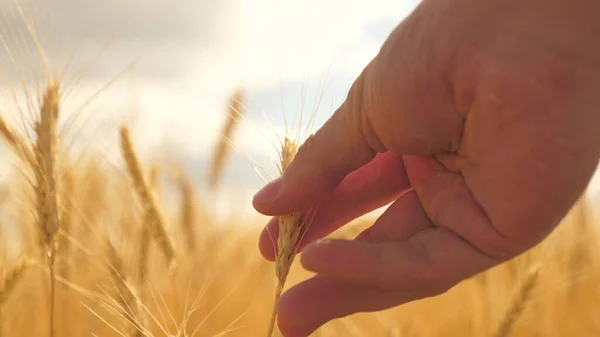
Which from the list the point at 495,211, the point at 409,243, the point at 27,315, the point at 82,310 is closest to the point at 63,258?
the point at 82,310

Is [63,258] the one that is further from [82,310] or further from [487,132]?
[487,132]

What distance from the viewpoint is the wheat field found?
1.04 meters

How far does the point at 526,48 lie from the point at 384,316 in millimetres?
1004

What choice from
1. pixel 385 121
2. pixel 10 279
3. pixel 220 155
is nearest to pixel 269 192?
pixel 385 121

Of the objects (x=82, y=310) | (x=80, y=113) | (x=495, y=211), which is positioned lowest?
(x=495, y=211)

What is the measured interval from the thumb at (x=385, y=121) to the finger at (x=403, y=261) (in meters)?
Result: 0.15

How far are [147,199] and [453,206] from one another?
828mm

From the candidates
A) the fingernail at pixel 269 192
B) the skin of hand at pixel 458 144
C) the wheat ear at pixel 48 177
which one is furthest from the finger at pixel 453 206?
the wheat ear at pixel 48 177

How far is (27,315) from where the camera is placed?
164 centimetres

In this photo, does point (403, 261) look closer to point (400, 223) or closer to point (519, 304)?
point (400, 223)

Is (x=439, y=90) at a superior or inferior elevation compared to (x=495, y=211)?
superior

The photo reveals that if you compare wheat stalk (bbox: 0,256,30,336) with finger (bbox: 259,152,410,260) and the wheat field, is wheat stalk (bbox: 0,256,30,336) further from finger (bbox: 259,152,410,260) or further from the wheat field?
finger (bbox: 259,152,410,260)

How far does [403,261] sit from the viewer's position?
0.84m

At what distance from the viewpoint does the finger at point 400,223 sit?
1.00 m
